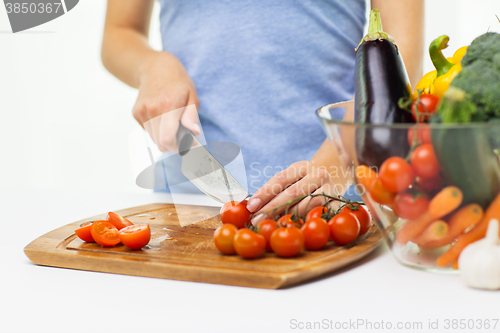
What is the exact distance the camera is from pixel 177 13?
1530mm

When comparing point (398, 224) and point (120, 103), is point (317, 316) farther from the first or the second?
point (120, 103)

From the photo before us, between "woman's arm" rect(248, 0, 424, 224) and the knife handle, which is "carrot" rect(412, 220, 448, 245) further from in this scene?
the knife handle

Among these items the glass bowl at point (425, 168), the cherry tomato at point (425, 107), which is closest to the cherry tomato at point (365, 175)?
the glass bowl at point (425, 168)

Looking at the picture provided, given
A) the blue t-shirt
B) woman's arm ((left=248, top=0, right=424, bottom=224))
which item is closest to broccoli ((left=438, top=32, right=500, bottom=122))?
woman's arm ((left=248, top=0, right=424, bottom=224))

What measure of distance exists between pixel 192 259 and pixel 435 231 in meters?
0.42

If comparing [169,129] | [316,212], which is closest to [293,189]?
[316,212]

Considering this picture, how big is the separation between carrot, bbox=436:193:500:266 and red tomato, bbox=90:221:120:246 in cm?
61

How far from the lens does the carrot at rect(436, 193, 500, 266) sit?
2.13 ft

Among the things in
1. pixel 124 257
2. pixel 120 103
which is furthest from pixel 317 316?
pixel 120 103

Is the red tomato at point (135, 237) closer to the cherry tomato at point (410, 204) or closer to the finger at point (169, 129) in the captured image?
the finger at point (169, 129)

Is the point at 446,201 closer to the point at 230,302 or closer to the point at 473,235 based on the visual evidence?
the point at 473,235

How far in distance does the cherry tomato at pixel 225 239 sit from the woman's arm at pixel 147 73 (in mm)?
312

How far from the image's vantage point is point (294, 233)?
0.81 meters

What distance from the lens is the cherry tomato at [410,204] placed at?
664 mm
